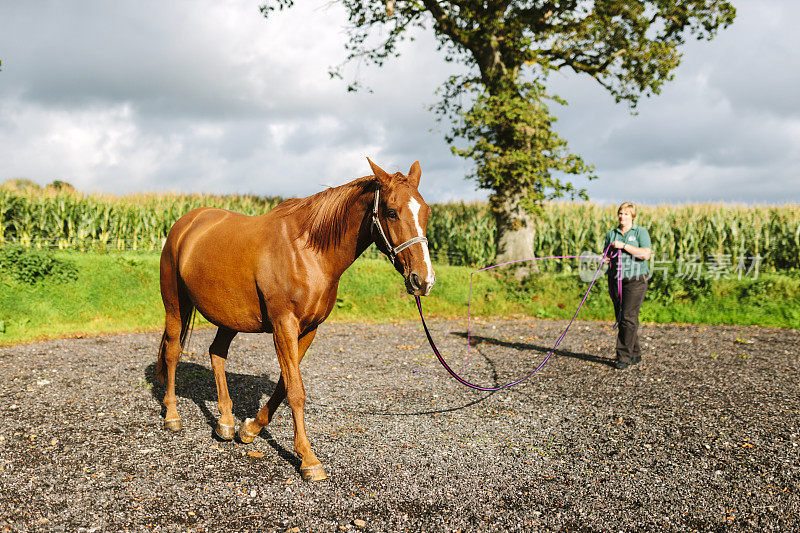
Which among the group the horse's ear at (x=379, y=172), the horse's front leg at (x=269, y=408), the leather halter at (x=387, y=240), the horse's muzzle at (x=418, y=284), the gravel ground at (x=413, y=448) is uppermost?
the horse's ear at (x=379, y=172)

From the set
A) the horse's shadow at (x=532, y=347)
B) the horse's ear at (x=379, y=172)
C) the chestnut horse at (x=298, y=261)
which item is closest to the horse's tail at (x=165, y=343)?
the chestnut horse at (x=298, y=261)

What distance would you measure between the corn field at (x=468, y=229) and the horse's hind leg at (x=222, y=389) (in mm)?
11931

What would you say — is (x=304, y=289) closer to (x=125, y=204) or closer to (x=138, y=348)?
(x=138, y=348)

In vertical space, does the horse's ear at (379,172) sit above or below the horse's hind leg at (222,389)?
above

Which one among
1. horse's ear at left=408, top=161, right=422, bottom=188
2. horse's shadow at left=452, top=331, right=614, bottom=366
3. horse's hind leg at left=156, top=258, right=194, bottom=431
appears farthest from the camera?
horse's shadow at left=452, top=331, right=614, bottom=366

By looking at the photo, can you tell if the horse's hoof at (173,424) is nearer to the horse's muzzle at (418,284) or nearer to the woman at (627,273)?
the horse's muzzle at (418,284)

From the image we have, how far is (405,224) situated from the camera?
146 inches

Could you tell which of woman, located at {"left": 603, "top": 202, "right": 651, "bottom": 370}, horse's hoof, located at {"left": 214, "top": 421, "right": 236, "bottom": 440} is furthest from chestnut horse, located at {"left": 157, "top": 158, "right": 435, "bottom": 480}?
woman, located at {"left": 603, "top": 202, "right": 651, "bottom": 370}

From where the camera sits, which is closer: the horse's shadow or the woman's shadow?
the woman's shadow

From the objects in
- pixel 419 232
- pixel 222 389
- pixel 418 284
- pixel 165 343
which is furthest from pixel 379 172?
pixel 165 343

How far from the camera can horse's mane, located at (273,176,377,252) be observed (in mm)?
4164

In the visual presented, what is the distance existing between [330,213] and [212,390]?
3.87 meters

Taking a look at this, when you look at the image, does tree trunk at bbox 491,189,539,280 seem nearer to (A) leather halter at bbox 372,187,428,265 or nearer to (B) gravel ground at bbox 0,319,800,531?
(B) gravel ground at bbox 0,319,800,531

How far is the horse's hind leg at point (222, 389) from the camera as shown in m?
5.01
